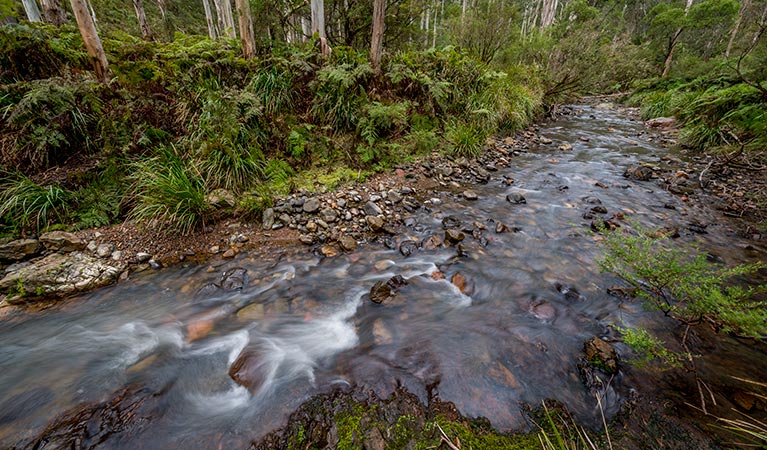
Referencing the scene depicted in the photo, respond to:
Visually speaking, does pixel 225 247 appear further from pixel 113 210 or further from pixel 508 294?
pixel 508 294

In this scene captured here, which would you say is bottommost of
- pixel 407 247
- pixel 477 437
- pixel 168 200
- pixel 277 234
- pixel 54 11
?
pixel 477 437

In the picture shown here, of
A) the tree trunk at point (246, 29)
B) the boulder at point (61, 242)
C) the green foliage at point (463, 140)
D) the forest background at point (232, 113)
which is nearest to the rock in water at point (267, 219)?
the forest background at point (232, 113)

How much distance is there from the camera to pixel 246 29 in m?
5.77

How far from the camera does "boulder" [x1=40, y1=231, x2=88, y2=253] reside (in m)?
3.55

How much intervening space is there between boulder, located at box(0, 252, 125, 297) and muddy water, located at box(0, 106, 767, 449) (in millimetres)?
199

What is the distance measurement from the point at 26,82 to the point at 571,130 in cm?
1395

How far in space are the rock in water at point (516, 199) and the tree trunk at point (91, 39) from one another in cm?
750

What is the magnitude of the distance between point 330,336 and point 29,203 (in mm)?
4311

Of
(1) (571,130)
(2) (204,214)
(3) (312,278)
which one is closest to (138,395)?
(3) (312,278)

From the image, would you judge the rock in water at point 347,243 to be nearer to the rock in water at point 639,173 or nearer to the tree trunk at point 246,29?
the tree trunk at point 246,29

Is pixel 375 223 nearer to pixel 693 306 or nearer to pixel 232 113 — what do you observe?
pixel 232 113

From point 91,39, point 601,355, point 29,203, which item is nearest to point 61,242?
point 29,203

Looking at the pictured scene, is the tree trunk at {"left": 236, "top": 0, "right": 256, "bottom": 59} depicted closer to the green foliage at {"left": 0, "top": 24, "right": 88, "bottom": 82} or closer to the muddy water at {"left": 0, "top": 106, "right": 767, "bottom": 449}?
the green foliage at {"left": 0, "top": 24, "right": 88, "bottom": 82}

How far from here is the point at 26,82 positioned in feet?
13.4
